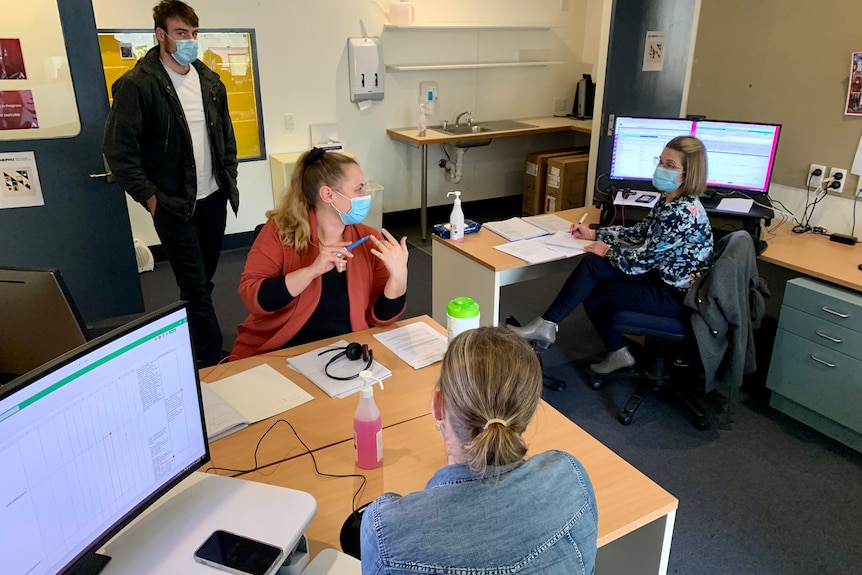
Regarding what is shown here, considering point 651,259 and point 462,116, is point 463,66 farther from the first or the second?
point 651,259

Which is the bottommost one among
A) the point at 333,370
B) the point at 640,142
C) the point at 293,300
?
the point at 333,370

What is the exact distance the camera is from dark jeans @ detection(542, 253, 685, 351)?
2680 millimetres

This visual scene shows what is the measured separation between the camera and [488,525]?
878 mm

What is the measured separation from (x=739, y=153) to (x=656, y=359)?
1.11 meters

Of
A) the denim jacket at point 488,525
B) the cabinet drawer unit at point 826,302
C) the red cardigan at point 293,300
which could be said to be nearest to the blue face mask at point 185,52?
the red cardigan at point 293,300

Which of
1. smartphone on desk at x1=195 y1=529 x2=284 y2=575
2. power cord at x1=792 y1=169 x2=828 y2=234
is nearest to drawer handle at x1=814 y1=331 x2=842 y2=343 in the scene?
power cord at x1=792 y1=169 x2=828 y2=234

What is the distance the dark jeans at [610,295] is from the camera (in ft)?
8.79

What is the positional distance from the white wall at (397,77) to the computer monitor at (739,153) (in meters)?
2.62

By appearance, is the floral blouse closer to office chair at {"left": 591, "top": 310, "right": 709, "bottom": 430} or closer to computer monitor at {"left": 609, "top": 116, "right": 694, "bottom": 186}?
office chair at {"left": 591, "top": 310, "right": 709, "bottom": 430}

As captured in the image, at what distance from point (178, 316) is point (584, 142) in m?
5.41

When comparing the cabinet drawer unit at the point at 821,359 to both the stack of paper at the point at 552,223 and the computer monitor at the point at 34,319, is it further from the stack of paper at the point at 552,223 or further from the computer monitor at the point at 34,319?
the computer monitor at the point at 34,319

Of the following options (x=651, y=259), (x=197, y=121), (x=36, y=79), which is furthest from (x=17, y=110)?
(x=651, y=259)

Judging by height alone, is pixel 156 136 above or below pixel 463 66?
below

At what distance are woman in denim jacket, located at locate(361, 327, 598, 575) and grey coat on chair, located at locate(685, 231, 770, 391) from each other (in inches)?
68.2
